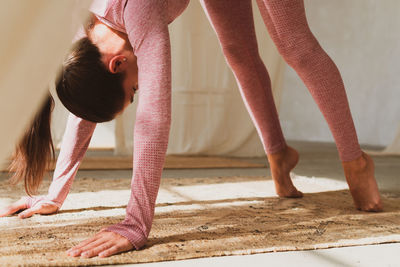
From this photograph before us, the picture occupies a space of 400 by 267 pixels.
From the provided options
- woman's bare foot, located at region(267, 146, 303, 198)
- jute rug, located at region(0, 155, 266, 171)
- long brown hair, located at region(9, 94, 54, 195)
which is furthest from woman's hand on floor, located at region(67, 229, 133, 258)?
jute rug, located at region(0, 155, 266, 171)

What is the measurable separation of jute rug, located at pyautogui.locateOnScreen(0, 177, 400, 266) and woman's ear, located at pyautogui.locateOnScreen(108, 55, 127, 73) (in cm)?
32

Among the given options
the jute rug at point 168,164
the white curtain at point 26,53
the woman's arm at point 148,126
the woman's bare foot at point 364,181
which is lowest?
the jute rug at point 168,164

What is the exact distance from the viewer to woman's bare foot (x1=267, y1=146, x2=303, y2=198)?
4.06 feet

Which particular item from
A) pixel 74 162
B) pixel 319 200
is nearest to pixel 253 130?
pixel 319 200

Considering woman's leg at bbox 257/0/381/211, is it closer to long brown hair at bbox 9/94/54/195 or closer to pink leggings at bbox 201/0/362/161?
pink leggings at bbox 201/0/362/161

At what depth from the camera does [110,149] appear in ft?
10.5

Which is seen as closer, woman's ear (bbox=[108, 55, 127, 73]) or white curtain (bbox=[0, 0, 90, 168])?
white curtain (bbox=[0, 0, 90, 168])

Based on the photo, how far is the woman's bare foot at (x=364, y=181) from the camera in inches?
41.4

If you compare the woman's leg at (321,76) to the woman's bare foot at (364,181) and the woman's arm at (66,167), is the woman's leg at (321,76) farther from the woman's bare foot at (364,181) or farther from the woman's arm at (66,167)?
the woman's arm at (66,167)

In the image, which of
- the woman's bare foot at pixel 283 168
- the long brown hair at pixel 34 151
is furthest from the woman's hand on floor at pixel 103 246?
the woman's bare foot at pixel 283 168

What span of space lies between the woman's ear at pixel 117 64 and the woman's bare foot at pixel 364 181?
60 centimetres

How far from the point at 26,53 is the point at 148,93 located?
0.59 m

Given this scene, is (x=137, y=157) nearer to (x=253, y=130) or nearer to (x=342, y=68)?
(x=253, y=130)

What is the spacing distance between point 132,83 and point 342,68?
425 centimetres
